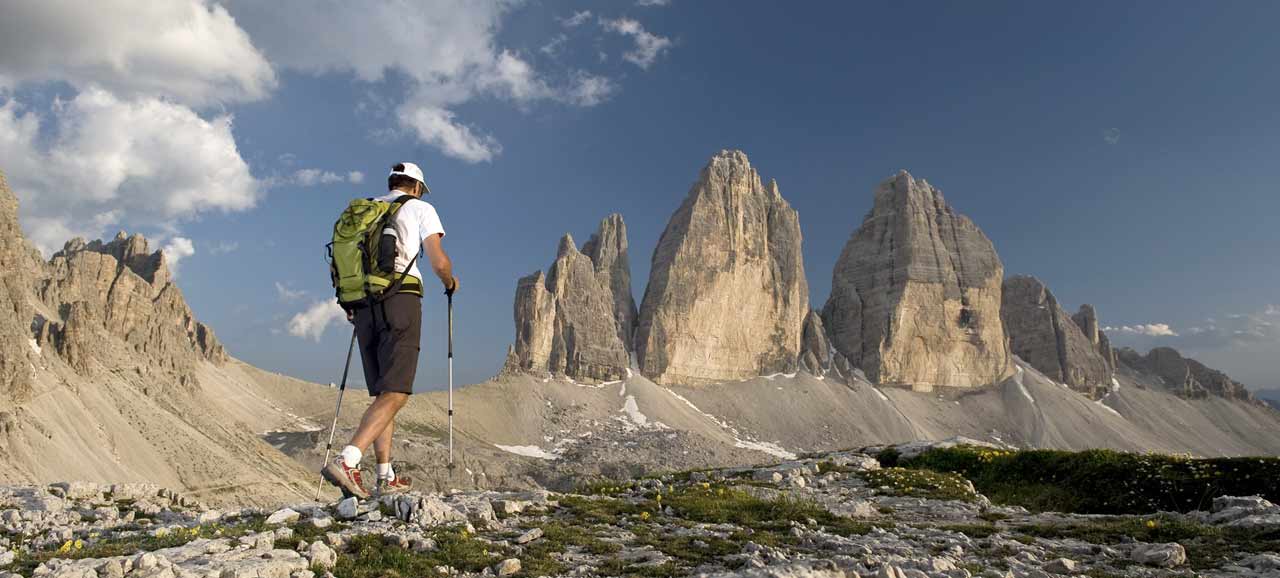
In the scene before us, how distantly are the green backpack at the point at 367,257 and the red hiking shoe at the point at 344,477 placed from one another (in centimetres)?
213

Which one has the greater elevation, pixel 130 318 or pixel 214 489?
pixel 130 318

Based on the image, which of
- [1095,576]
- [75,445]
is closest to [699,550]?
[1095,576]

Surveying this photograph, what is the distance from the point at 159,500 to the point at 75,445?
70682 mm

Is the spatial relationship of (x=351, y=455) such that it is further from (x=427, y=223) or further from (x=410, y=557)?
(x=427, y=223)

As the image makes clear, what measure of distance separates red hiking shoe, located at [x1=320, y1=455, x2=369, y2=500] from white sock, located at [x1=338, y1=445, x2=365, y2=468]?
6 centimetres

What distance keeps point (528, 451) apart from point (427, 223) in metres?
148

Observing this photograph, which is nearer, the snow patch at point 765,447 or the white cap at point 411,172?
the white cap at point 411,172

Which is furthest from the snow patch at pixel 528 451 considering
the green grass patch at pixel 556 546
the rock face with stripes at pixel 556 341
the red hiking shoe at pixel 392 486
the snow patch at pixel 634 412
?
the green grass patch at pixel 556 546

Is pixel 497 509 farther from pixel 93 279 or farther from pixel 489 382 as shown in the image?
pixel 489 382

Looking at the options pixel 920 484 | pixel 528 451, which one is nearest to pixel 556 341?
pixel 528 451

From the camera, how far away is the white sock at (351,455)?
934cm

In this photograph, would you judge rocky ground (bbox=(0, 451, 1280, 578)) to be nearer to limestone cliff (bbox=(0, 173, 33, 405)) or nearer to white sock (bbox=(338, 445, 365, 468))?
white sock (bbox=(338, 445, 365, 468))

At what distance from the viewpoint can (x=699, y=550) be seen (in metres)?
8.58

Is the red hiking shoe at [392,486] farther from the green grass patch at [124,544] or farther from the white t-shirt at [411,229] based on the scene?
the white t-shirt at [411,229]
